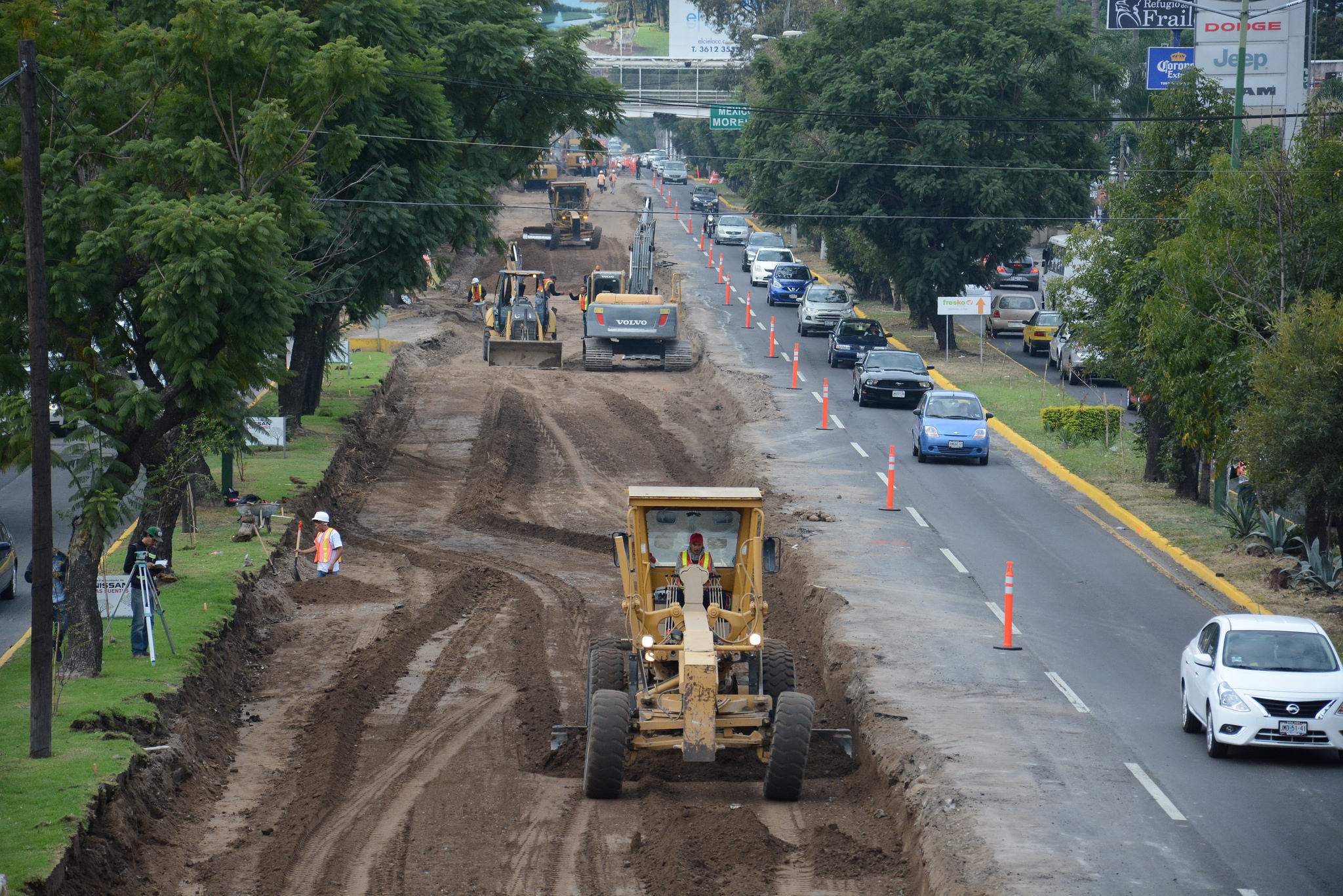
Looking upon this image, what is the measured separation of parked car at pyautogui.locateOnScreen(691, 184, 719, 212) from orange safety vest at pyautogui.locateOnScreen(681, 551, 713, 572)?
84.1m

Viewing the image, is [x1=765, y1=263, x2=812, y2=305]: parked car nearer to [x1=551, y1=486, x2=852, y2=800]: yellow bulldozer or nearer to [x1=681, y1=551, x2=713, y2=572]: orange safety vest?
[x1=551, y1=486, x2=852, y2=800]: yellow bulldozer

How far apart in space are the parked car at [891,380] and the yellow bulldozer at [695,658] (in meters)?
25.1

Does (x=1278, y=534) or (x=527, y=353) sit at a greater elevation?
(x=527, y=353)

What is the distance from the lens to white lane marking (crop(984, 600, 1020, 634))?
2125cm

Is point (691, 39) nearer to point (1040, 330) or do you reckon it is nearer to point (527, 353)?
point (1040, 330)

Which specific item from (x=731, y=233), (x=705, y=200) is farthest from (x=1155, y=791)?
(x=705, y=200)

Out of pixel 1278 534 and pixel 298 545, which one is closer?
pixel 1278 534

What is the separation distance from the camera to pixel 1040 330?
5184 centimetres

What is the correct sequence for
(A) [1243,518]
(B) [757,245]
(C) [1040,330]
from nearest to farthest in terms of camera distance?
(A) [1243,518], (C) [1040,330], (B) [757,245]

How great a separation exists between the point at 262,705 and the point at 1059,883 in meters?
11.1


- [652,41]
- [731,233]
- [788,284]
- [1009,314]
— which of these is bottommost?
[1009,314]

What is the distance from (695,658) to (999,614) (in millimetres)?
9473

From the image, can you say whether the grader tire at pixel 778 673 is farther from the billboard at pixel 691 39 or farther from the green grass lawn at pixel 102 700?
the billboard at pixel 691 39

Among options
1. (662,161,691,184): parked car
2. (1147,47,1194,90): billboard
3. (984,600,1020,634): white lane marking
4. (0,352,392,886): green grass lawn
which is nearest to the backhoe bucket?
(0,352,392,886): green grass lawn
